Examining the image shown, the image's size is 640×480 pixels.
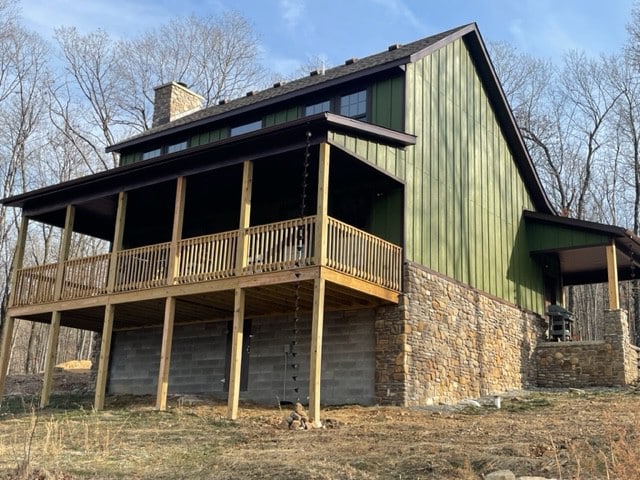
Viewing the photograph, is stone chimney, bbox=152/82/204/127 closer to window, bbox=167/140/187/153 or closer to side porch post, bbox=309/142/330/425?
window, bbox=167/140/187/153

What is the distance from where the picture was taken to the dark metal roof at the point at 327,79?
17.3 metres

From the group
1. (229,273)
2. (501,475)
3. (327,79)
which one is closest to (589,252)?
(327,79)

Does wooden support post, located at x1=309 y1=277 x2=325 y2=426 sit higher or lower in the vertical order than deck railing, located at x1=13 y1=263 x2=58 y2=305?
lower

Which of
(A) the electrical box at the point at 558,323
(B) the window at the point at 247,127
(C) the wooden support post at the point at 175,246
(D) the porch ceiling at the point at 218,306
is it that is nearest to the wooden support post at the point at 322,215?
(D) the porch ceiling at the point at 218,306

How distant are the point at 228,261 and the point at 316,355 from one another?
326 centimetres

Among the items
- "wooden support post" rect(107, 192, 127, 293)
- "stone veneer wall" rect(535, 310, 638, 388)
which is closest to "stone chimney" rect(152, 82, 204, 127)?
"wooden support post" rect(107, 192, 127, 293)

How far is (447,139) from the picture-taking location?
18.9m

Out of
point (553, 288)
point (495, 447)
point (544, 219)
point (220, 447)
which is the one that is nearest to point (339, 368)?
point (220, 447)

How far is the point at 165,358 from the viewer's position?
1525cm

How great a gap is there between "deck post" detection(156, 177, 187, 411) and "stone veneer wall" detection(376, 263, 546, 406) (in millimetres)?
4523

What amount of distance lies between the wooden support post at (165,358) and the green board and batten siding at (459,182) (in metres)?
5.21

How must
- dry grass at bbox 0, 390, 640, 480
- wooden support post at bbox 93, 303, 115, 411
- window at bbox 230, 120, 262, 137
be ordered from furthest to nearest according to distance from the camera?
1. window at bbox 230, 120, 262, 137
2. wooden support post at bbox 93, 303, 115, 411
3. dry grass at bbox 0, 390, 640, 480

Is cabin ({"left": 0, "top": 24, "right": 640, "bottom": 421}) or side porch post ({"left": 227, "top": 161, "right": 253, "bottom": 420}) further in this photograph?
cabin ({"left": 0, "top": 24, "right": 640, "bottom": 421})

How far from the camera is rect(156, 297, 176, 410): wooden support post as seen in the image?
14.9m
